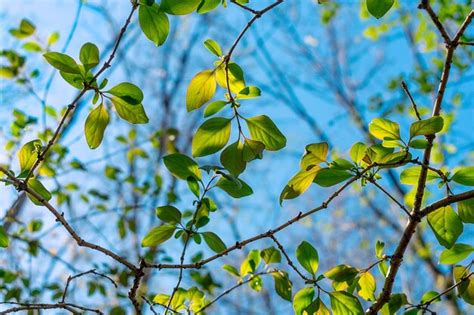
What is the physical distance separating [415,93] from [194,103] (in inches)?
115

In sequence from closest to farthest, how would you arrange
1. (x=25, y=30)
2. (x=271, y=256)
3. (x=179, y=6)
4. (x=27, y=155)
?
(x=179, y=6), (x=27, y=155), (x=271, y=256), (x=25, y=30)

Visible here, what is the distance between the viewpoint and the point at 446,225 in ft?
1.85

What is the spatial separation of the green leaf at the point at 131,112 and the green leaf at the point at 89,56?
0.05 metres

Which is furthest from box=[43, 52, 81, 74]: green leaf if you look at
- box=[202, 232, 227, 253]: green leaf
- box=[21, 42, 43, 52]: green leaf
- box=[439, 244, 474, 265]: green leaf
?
box=[21, 42, 43, 52]: green leaf

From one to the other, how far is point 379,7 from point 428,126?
5.1 inches

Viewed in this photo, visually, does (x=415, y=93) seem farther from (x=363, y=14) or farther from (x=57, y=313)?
(x=57, y=313)

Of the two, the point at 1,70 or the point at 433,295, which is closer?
the point at 433,295

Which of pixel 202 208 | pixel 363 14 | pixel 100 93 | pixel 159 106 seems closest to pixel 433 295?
pixel 202 208

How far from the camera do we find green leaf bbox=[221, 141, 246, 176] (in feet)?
1.76

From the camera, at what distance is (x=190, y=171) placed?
0.58 m

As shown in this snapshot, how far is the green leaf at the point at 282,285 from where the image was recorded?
658mm

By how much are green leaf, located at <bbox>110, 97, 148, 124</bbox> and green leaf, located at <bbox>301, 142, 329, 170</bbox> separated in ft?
0.59

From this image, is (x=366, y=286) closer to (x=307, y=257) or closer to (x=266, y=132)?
(x=307, y=257)

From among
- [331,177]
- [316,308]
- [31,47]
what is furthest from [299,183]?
[31,47]
